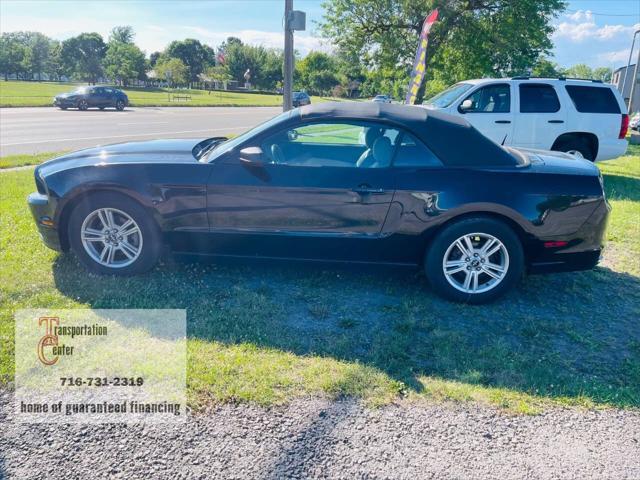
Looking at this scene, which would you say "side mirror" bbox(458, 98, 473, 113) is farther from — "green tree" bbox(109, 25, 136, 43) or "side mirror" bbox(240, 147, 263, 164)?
"green tree" bbox(109, 25, 136, 43)

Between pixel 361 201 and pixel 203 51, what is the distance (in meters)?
102

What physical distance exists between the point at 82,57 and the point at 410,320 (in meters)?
83.5

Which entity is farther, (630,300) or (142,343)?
(630,300)

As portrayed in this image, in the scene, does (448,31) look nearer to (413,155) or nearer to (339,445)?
(413,155)

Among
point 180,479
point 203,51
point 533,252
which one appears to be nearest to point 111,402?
point 180,479

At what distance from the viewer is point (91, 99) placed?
27.0 meters

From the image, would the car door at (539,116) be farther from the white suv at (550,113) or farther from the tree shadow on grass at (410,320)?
the tree shadow on grass at (410,320)

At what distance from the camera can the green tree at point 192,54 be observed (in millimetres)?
91938

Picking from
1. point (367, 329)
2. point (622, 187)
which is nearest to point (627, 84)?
point (622, 187)


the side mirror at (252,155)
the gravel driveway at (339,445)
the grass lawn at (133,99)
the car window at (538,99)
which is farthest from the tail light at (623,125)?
the grass lawn at (133,99)

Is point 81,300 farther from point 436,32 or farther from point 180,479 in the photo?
point 436,32

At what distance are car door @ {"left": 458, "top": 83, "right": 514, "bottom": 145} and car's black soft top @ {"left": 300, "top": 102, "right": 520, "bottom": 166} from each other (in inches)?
A: 207

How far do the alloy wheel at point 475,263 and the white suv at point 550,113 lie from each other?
18.5ft

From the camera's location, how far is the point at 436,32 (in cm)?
2111
